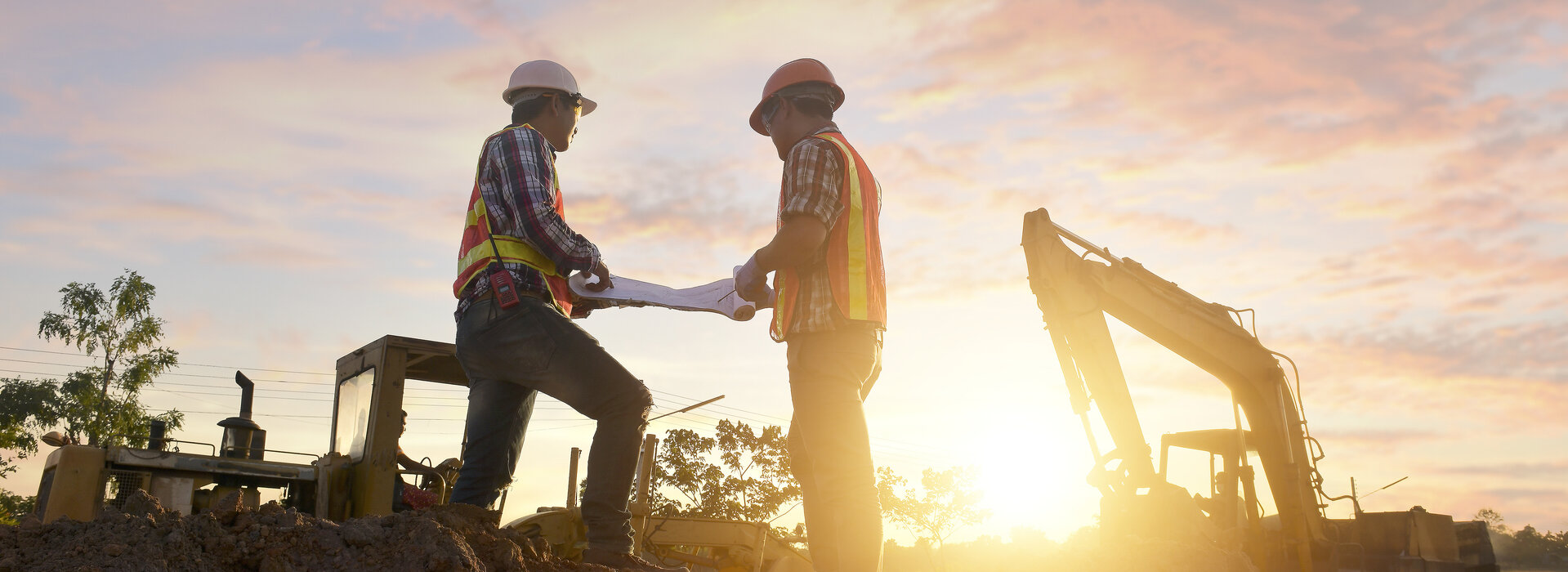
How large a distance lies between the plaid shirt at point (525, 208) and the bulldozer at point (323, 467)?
230 cm

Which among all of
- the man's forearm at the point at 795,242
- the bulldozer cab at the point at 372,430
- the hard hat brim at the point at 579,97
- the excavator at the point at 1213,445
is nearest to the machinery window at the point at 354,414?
the bulldozer cab at the point at 372,430

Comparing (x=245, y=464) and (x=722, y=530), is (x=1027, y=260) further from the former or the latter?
(x=245, y=464)

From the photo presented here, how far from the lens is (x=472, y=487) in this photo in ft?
12.7

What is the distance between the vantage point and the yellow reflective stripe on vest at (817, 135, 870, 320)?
3666 millimetres

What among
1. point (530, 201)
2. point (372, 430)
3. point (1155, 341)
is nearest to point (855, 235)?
point (530, 201)

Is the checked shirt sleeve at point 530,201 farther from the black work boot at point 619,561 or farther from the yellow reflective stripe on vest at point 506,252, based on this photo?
the black work boot at point 619,561

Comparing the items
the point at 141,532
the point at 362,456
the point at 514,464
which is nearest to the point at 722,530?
the point at 362,456

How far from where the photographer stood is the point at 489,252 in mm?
3975

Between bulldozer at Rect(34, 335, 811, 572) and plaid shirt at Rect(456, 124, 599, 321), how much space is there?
2304mm

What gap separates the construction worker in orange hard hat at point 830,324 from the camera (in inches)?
135

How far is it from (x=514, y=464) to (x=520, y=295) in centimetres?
79

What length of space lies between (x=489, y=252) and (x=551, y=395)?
2.02ft

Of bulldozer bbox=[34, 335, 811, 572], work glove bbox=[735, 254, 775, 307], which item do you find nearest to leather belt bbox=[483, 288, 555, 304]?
work glove bbox=[735, 254, 775, 307]

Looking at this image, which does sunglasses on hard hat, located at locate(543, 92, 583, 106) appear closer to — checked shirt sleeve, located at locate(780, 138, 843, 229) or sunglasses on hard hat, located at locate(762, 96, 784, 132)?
sunglasses on hard hat, located at locate(762, 96, 784, 132)
